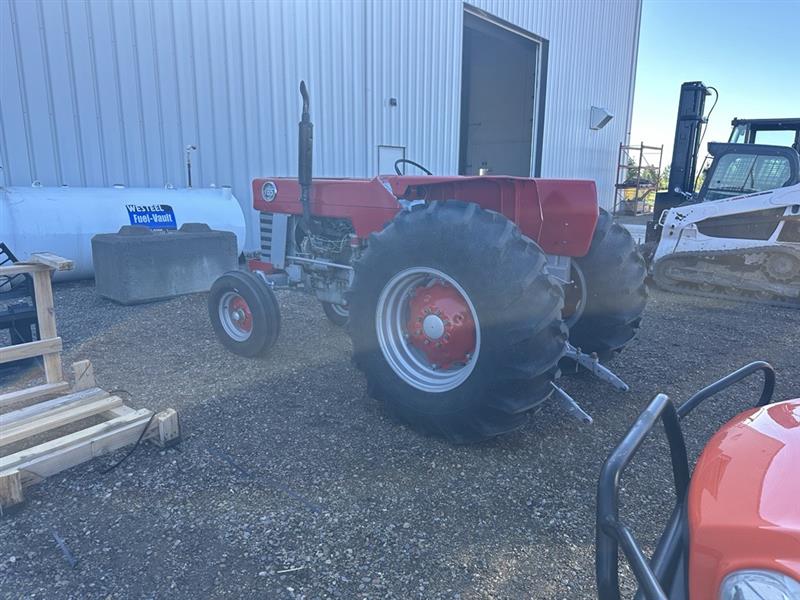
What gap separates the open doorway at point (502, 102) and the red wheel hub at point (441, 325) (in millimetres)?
11881

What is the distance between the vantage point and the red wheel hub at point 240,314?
4199 mm

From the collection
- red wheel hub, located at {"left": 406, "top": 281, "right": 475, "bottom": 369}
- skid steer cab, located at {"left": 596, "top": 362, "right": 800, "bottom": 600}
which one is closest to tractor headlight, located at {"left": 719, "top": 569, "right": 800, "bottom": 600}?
skid steer cab, located at {"left": 596, "top": 362, "right": 800, "bottom": 600}

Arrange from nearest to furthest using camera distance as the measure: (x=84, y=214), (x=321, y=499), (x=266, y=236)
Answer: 1. (x=321, y=499)
2. (x=266, y=236)
3. (x=84, y=214)

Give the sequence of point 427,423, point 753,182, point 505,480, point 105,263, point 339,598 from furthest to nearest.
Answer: point 753,182 → point 105,263 → point 427,423 → point 505,480 → point 339,598

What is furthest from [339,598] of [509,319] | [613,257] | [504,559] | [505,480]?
[613,257]

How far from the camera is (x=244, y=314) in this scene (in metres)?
4.21

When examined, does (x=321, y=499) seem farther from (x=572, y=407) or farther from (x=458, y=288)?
(x=572, y=407)

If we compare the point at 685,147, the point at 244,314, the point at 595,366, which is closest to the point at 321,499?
the point at 595,366

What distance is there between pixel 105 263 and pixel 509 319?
15.4 feet

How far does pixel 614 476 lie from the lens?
121 centimetres

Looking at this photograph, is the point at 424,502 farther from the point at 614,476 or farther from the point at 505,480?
the point at 614,476

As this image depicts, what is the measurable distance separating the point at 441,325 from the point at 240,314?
195 centimetres

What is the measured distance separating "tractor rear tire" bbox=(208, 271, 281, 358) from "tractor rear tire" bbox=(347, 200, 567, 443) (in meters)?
1.01

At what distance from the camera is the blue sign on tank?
265 inches
